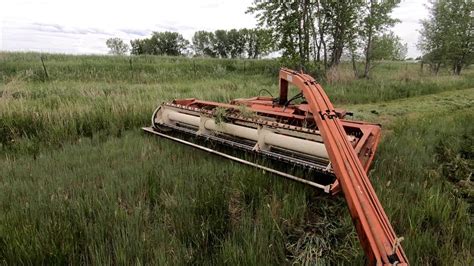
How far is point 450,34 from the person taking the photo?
80.0ft

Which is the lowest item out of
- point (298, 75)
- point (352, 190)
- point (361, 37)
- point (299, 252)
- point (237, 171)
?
point (299, 252)

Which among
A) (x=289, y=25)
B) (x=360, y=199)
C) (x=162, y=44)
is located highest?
(x=162, y=44)

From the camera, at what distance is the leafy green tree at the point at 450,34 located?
24344 mm

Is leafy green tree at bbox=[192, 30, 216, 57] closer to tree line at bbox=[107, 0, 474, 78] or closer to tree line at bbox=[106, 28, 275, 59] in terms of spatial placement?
tree line at bbox=[106, 28, 275, 59]

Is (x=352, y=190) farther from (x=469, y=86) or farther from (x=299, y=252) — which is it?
(x=469, y=86)

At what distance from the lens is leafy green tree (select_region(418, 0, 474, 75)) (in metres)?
24.3

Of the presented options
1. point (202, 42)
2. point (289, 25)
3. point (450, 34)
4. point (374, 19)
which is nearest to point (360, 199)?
point (289, 25)

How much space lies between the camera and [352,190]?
5.64ft

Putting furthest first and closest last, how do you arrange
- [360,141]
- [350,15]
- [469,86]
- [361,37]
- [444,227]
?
1. [361,37]
2. [350,15]
3. [469,86]
4. [360,141]
5. [444,227]

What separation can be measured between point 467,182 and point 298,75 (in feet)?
5.97

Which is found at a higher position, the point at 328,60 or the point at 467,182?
the point at 328,60

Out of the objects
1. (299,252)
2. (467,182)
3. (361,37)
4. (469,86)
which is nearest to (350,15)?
(361,37)

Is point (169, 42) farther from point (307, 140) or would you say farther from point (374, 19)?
point (307, 140)

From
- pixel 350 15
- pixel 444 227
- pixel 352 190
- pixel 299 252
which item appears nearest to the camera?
pixel 352 190
